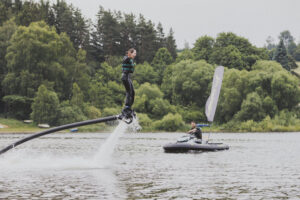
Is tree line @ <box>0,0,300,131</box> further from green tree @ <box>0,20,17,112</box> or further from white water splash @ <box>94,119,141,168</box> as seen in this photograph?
white water splash @ <box>94,119,141,168</box>

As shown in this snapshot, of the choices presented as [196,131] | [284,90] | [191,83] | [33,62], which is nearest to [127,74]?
[196,131]

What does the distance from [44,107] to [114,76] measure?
32154mm

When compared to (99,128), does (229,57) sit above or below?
above

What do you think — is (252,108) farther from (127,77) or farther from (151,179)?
(127,77)

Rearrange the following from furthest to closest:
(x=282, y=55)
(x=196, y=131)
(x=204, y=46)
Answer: (x=282, y=55) < (x=204, y=46) < (x=196, y=131)

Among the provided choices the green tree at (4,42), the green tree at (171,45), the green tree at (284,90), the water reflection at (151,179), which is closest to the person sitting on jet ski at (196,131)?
the water reflection at (151,179)

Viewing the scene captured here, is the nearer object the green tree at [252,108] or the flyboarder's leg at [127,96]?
the flyboarder's leg at [127,96]

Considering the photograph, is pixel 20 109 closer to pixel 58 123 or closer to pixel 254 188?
pixel 58 123

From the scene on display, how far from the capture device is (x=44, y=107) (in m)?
82.9

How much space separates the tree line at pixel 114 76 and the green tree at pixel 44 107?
166mm

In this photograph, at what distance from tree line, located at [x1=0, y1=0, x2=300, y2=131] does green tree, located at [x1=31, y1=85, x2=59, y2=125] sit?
0.17 metres

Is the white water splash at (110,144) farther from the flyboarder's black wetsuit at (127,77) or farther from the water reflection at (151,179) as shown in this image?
the flyboarder's black wetsuit at (127,77)

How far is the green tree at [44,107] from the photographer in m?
82.6

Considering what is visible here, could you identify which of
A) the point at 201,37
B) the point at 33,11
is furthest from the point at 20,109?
the point at 201,37
